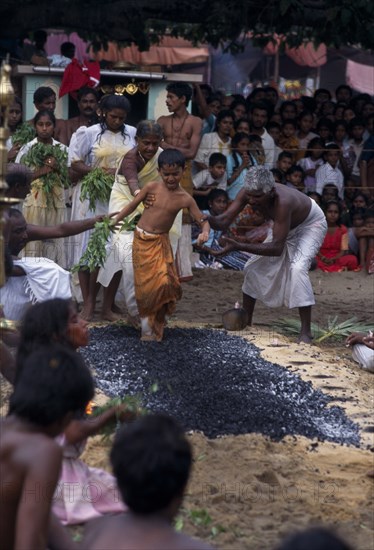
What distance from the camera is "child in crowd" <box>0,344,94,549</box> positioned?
3.56m

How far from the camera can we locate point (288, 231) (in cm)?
878

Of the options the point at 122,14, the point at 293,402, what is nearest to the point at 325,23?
the point at 122,14

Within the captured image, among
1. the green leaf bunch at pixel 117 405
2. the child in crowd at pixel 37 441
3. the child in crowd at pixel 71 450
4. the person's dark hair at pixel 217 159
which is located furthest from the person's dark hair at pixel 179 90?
the child in crowd at pixel 37 441

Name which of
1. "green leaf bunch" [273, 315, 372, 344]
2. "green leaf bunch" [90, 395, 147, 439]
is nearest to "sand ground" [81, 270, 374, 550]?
"green leaf bunch" [90, 395, 147, 439]

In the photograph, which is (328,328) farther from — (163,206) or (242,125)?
(242,125)

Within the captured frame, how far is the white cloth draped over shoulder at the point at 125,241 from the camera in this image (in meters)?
8.57

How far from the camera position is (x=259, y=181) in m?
8.48

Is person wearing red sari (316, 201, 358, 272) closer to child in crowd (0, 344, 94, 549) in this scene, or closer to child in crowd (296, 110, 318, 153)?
child in crowd (296, 110, 318, 153)

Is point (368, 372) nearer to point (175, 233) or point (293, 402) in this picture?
point (293, 402)

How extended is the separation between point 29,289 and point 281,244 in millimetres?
2596

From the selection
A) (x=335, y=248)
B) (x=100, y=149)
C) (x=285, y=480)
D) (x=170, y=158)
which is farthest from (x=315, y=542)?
(x=335, y=248)

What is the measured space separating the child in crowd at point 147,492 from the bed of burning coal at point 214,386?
118 inches

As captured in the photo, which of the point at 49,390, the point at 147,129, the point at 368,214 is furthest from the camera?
the point at 368,214

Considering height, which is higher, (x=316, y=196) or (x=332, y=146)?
(x=332, y=146)
